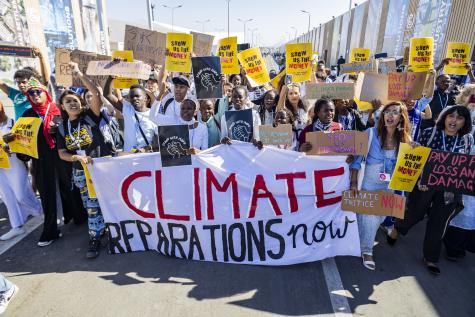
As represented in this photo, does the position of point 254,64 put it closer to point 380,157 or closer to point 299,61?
point 299,61

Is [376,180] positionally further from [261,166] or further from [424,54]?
[424,54]

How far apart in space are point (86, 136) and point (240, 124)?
172 cm

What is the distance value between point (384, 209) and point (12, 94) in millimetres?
4832

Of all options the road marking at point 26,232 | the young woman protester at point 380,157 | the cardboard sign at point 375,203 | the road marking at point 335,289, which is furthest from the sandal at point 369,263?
the road marking at point 26,232

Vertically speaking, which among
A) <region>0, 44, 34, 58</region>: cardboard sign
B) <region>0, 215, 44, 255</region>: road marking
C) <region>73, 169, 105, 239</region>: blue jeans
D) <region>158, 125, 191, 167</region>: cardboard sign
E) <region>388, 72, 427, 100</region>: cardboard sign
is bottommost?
<region>0, 215, 44, 255</region>: road marking

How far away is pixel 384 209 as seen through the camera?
3162 mm

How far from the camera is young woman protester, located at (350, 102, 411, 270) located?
10.7 ft

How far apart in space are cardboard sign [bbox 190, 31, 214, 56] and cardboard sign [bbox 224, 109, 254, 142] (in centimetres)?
338

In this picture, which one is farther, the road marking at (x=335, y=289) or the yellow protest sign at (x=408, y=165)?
the yellow protest sign at (x=408, y=165)

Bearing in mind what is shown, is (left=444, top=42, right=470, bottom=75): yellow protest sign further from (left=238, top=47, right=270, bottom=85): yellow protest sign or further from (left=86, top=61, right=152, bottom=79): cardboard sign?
(left=86, top=61, right=152, bottom=79): cardboard sign

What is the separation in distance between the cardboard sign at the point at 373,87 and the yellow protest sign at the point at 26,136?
4052 millimetres

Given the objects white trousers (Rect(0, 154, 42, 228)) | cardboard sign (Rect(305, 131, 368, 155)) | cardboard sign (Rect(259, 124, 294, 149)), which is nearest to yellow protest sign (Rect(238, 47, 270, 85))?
cardboard sign (Rect(259, 124, 294, 149))

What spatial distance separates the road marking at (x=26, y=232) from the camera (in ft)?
12.5

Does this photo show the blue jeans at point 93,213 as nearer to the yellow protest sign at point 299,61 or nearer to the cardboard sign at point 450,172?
the cardboard sign at point 450,172
